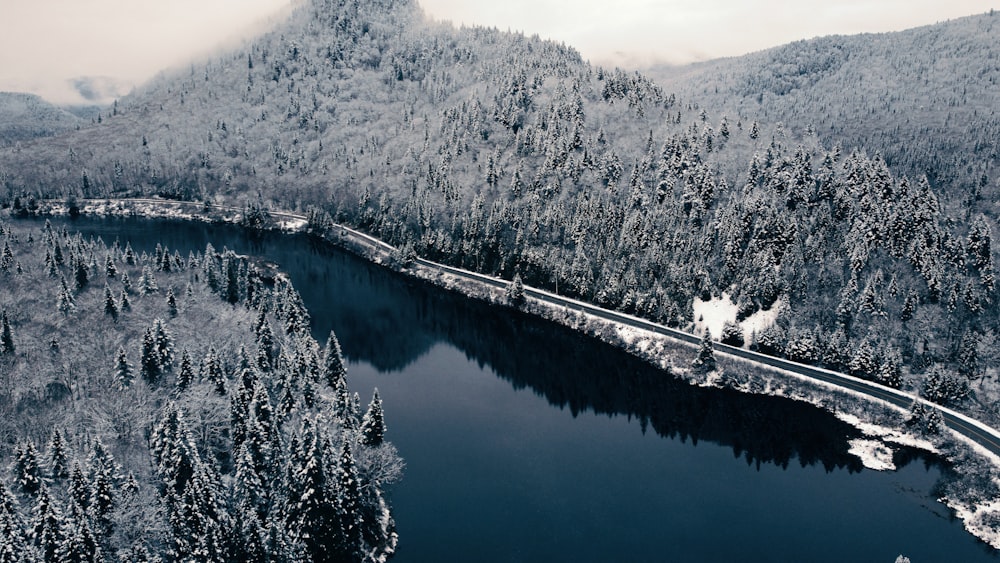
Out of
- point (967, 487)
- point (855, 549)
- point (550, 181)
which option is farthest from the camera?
point (550, 181)

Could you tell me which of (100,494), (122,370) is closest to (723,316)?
(122,370)

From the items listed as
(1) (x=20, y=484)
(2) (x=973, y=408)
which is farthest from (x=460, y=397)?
(2) (x=973, y=408)

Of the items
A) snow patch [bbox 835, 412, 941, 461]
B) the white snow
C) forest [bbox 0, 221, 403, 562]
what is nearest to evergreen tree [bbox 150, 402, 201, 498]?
forest [bbox 0, 221, 403, 562]

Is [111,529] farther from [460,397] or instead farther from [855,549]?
[855,549]

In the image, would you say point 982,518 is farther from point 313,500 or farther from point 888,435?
A: point 313,500

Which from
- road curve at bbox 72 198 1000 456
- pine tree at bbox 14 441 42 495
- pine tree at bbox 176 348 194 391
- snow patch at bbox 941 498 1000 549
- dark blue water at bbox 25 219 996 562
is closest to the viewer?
pine tree at bbox 14 441 42 495

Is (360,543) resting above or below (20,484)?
below

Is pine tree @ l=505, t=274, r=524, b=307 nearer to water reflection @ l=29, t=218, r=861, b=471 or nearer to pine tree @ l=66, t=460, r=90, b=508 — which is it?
water reflection @ l=29, t=218, r=861, b=471
